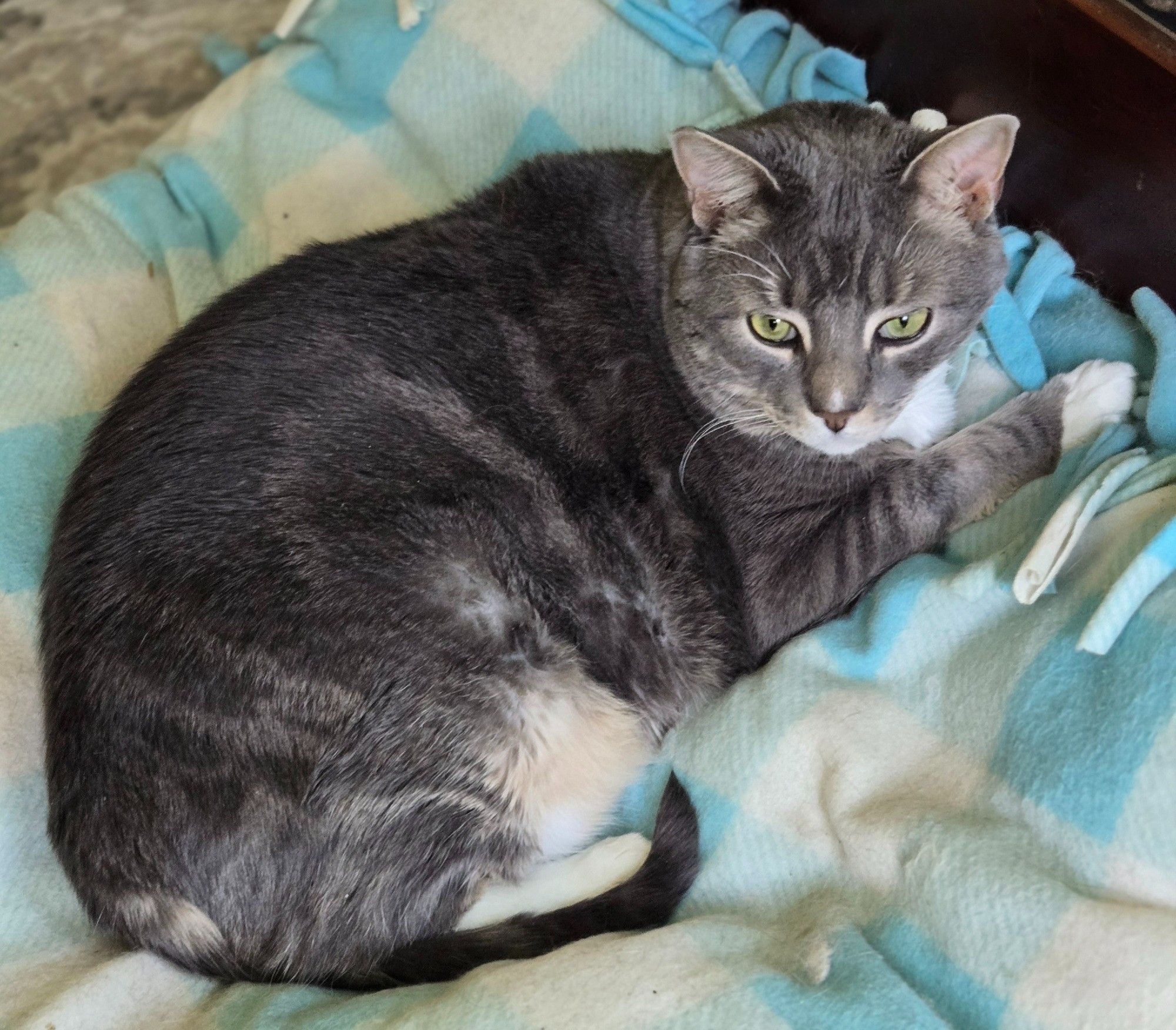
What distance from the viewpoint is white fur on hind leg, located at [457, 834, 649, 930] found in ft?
6.35

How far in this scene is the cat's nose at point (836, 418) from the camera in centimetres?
188

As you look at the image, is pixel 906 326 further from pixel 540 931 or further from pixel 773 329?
pixel 540 931

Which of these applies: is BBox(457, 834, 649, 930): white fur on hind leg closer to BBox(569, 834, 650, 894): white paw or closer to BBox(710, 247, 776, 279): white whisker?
BBox(569, 834, 650, 894): white paw

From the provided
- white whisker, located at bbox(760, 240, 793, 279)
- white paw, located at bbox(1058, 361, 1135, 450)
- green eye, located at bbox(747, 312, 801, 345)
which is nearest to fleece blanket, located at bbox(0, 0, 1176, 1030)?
white paw, located at bbox(1058, 361, 1135, 450)

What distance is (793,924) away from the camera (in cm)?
185

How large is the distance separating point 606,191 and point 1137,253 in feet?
3.63

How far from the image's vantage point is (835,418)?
6.17ft

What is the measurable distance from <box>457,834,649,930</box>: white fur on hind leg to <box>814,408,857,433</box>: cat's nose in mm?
873

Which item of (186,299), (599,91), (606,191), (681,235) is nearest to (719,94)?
(599,91)

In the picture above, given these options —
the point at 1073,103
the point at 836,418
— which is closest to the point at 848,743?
the point at 836,418

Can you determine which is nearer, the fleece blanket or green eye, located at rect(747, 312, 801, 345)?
the fleece blanket

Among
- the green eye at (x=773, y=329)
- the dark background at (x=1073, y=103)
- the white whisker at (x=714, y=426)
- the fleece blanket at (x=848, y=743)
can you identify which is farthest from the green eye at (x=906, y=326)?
the dark background at (x=1073, y=103)

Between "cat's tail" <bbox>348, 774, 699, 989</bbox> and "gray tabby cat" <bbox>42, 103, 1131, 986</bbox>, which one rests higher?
"gray tabby cat" <bbox>42, 103, 1131, 986</bbox>

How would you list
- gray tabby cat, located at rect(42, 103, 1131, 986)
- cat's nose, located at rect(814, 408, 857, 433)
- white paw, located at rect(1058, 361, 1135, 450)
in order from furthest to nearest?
1. white paw, located at rect(1058, 361, 1135, 450)
2. cat's nose, located at rect(814, 408, 857, 433)
3. gray tabby cat, located at rect(42, 103, 1131, 986)
